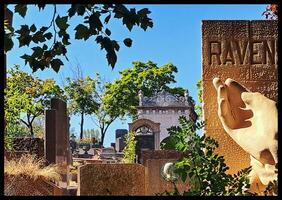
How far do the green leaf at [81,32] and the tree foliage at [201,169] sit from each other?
867 millimetres

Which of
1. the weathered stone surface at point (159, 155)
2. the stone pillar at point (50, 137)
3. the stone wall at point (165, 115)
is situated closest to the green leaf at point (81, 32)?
the weathered stone surface at point (159, 155)

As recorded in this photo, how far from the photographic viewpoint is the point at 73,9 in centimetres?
225

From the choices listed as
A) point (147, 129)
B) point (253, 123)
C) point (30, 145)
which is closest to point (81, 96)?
point (147, 129)

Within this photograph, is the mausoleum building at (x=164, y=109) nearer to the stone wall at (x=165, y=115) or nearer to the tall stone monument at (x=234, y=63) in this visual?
the stone wall at (x=165, y=115)

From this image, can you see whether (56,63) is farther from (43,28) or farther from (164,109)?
(164,109)

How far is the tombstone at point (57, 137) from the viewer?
1103 centimetres

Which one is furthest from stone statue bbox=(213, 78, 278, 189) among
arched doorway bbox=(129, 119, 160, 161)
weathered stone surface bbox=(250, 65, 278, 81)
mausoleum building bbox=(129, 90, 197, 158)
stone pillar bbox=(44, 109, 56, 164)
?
mausoleum building bbox=(129, 90, 197, 158)

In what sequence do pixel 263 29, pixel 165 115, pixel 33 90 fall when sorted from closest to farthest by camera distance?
pixel 263 29
pixel 33 90
pixel 165 115

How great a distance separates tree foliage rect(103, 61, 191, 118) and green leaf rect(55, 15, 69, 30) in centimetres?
2915

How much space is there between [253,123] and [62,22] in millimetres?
3159

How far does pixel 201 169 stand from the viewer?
308cm

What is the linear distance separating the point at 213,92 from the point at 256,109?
5.28 feet
